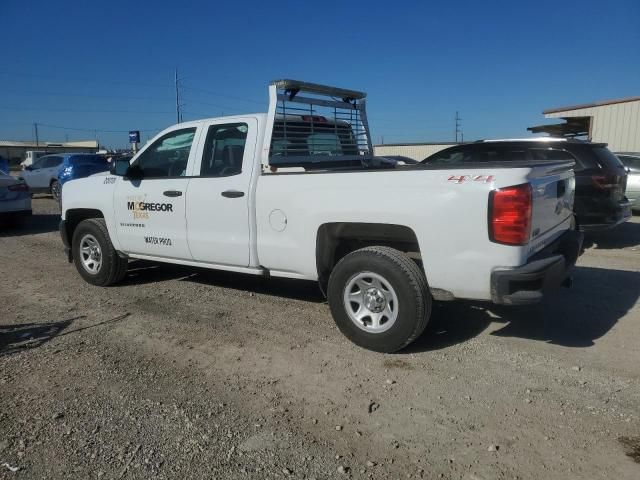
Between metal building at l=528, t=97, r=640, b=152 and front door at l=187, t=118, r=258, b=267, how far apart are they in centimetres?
1795

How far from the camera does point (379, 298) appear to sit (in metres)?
4.32

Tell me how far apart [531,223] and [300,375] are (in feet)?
6.58

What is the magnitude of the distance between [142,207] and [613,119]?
18.8m

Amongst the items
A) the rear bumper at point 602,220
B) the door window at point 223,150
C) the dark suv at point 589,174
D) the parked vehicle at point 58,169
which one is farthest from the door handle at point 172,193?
the parked vehicle at point 58,169

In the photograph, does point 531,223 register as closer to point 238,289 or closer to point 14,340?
point 238,289

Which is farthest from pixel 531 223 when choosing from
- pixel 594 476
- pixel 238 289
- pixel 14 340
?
pixel 14 340

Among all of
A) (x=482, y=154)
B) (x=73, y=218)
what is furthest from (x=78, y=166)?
(x=482, y=154)

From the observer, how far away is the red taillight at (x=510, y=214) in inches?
143

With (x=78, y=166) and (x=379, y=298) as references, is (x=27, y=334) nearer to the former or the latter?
(x=379, y=298)

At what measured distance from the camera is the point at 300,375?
4004 millimetres

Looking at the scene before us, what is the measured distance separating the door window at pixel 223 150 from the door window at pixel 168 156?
0.27 meters

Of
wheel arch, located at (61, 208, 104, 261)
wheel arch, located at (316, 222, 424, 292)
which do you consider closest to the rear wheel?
wheel arch, located at (61, 208, 104, 261)

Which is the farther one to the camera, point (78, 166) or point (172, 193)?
point (78, 166)

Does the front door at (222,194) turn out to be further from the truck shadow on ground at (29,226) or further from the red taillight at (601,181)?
the truck shadow on ground at (29,226)
